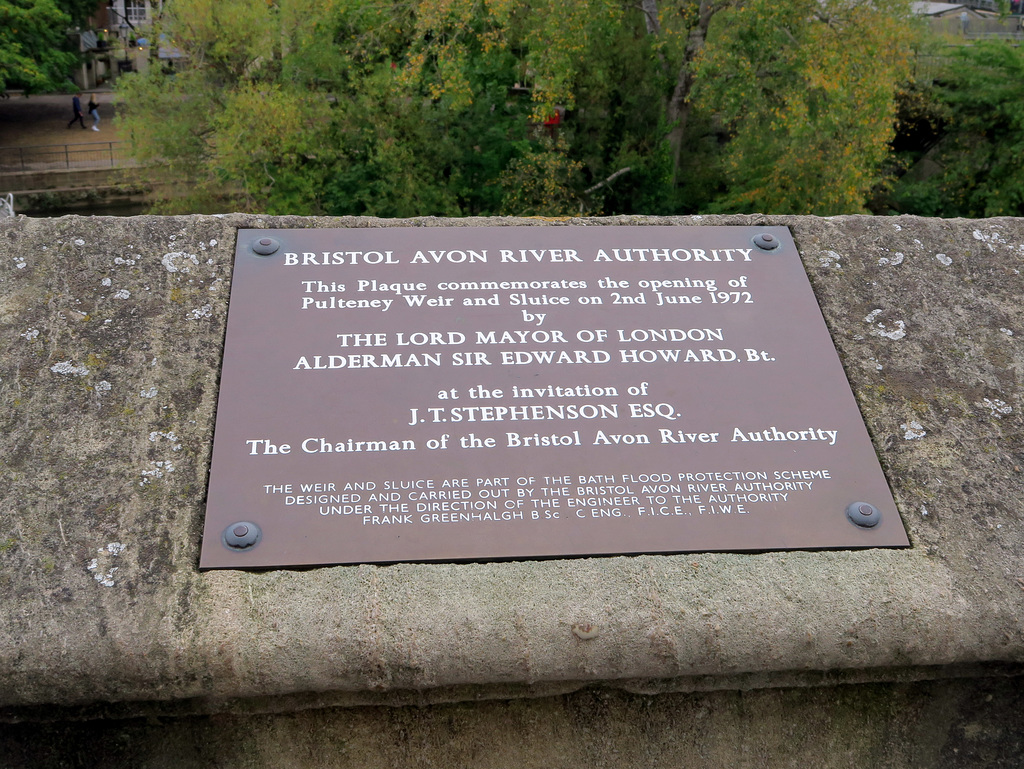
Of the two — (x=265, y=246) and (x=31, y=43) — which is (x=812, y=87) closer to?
(x=265, y=246)

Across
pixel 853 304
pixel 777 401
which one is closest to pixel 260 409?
pixel 777 401

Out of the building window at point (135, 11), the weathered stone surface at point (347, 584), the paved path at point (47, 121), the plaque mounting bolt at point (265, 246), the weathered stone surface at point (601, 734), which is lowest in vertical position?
the paved path at point (47, 121)

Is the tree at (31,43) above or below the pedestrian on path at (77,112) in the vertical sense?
A: above

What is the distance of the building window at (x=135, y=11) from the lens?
28.2 m

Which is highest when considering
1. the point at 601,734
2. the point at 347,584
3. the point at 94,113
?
the point at 347,584

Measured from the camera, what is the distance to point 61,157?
18547 mm

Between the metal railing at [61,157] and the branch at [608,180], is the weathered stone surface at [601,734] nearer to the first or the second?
the branch at [608,180]

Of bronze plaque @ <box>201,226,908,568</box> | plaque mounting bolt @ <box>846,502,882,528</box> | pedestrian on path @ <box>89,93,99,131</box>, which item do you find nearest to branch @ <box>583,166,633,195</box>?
bronze plaque @ <box>201,226,908,568</box>

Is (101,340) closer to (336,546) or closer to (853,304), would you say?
(336,546)

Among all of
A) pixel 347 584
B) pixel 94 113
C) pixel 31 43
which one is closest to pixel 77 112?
pixel 94 113

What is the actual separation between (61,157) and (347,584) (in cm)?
1919

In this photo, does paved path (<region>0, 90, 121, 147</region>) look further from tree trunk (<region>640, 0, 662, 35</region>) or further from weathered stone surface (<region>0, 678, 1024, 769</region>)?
weathered stone surface (<region>0, 678, 1024, 769</region>)

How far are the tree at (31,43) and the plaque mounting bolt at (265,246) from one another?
1756 centimetres

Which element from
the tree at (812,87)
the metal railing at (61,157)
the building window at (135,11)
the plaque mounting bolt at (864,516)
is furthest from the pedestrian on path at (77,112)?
the plaque mounting bolt at (864,516)
